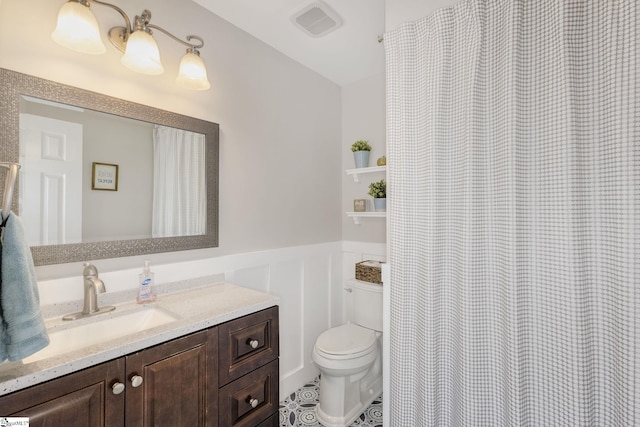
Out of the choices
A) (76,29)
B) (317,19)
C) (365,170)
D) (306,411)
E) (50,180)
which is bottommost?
(306,411)

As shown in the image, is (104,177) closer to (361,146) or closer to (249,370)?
(249,370)

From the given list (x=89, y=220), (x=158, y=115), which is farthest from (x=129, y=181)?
(x=158, y=115)

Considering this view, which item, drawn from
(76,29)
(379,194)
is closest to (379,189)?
(379,194)

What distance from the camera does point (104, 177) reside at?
49.8 inches

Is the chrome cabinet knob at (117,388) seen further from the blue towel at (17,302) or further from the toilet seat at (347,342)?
the toilet seat at (347,342)

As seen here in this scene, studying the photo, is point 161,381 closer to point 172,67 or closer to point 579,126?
point 172,67

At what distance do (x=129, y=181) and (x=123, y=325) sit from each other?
639 millimetres

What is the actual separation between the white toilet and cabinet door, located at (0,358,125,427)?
1.14 metres

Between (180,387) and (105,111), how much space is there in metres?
1.17

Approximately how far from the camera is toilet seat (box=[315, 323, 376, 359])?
1732 mm

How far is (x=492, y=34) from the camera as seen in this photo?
113 centimetres

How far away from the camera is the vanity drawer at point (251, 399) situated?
1146 millimetres

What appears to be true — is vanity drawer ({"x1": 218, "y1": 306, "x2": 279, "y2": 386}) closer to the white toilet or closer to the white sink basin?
the white sink basin

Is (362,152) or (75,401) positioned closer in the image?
(75,401)
